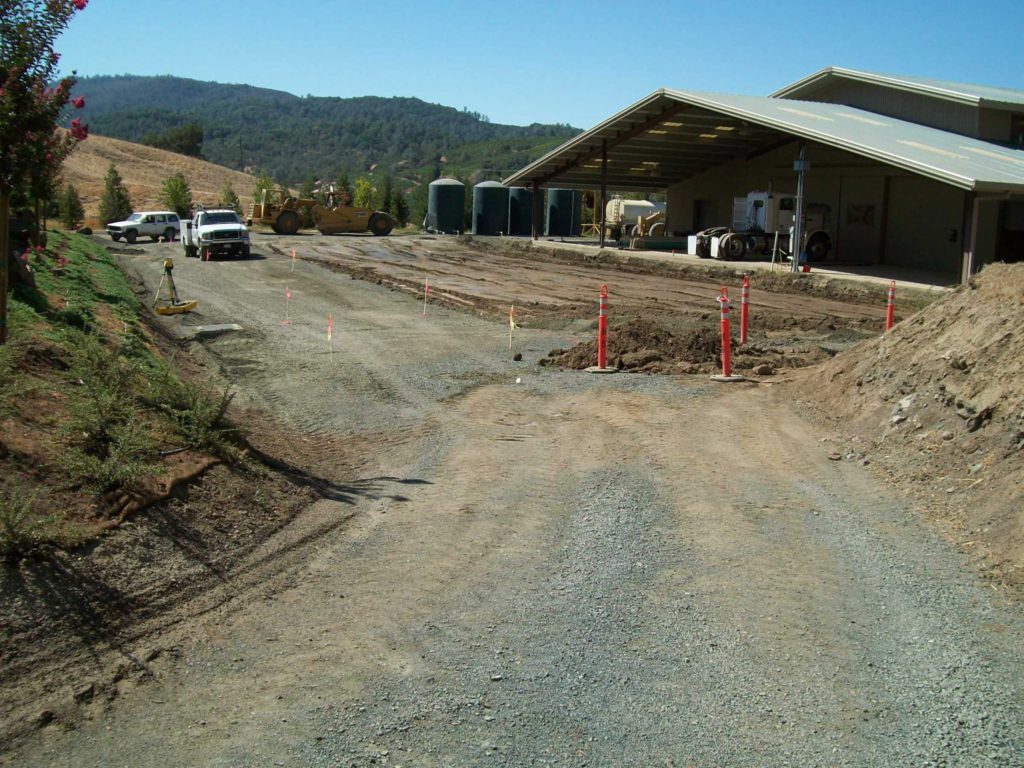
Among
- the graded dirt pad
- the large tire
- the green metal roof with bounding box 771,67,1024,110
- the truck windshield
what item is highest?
the green metal roof with bounding box 771,67,1024,110

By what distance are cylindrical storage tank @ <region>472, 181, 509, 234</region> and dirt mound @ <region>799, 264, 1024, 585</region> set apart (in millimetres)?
52610

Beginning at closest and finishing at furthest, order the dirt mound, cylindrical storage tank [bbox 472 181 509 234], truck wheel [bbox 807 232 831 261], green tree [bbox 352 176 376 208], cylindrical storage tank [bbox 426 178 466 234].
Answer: the dirt mound < truck wheel [bbox 807 232 831 261] < cylindrical storage tank [bbox 472 181 509 234] < cylindrical storage tank [bbox 426 178 466 234] < green tree [bbox 352 176 376 208]

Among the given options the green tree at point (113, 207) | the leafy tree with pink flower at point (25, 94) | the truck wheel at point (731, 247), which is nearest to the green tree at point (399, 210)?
the green tree at point (113, 207)

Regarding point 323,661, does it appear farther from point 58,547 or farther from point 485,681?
point 58,547

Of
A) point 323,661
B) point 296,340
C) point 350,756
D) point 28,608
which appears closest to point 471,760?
point 350,756

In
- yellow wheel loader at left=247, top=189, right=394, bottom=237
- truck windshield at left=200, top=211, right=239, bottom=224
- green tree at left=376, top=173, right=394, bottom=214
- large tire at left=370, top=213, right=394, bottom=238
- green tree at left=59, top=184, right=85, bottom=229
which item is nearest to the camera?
truck windshield at left=200, top=211, right=239, bottom=224

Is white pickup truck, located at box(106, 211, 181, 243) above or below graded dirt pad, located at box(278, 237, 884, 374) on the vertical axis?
above

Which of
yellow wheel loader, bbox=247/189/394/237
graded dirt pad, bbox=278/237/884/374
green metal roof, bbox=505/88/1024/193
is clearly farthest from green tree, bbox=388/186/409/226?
graded dirt pad, bbox=278/237/884/374

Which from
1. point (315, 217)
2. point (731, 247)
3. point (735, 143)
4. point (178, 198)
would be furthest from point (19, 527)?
point (178, 198)

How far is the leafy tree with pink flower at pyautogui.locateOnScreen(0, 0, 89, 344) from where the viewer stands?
848 centimetres

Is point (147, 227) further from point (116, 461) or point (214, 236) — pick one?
point (116, 461)

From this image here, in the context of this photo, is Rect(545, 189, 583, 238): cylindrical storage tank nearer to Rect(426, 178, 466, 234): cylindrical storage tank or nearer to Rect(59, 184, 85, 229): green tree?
Rect(426, 178, 466, 234): cylindrical storage tank

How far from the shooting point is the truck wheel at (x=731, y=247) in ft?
121

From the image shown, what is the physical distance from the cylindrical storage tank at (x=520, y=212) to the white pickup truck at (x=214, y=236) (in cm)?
2760
